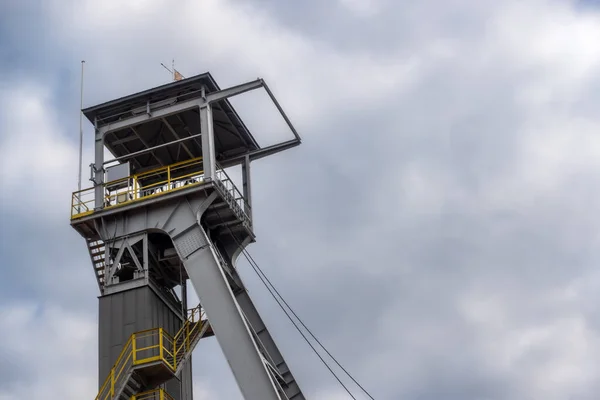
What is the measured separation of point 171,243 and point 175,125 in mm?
4821

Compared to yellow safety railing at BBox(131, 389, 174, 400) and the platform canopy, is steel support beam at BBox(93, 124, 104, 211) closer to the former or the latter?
the platform canopy

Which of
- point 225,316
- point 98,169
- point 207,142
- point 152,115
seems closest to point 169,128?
point 152,115

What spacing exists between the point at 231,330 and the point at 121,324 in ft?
11.7

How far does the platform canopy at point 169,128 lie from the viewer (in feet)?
114

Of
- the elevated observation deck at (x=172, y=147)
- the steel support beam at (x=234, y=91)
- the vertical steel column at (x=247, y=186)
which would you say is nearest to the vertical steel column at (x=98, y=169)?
the elevated observation deck at (x=172, y=147)

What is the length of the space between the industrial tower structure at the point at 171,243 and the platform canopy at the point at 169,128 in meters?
0.04

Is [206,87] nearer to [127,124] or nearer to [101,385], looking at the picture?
[127,124]

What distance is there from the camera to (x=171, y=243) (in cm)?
3412

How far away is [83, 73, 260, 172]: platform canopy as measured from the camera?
3462cm

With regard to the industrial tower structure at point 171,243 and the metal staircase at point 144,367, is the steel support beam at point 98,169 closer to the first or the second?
the industrial tower structure at point 171,243

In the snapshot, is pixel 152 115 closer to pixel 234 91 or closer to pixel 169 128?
pixel 169 128

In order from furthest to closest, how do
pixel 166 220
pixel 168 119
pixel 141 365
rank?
pixel 168 119 → pixel 166 220 → pixel 141 365

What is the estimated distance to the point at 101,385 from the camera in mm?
30203

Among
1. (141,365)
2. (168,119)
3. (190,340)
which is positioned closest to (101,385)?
(141,365)
